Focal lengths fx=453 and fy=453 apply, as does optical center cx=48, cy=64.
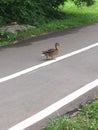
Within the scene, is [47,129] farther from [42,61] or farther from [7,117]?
[42,61]

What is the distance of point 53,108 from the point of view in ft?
24.9

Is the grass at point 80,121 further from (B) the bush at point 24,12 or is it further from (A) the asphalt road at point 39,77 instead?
(B) the bush at point 24,12

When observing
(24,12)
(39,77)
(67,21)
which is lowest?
(67,21)

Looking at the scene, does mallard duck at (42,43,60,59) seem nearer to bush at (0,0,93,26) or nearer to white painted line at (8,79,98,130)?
white painted line at (8,79,98,130)

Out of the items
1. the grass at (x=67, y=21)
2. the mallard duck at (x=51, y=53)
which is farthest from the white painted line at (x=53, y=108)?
the grass at (x=67, y=21)

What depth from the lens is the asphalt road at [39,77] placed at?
758cm

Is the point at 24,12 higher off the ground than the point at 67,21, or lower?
higher

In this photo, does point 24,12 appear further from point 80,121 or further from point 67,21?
point 80,121

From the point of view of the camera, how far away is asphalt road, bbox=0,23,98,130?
758 cm

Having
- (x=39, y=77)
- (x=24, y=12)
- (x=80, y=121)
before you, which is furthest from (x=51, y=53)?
(x=24, y=12)

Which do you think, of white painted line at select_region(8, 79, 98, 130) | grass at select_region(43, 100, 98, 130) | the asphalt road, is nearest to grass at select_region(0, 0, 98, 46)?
the asphalt road

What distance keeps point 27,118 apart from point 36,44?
628 centimetres

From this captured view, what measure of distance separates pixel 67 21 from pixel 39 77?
825 centimetres

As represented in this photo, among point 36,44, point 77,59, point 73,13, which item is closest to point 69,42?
point 36,44
